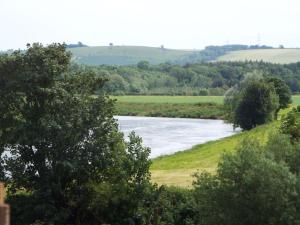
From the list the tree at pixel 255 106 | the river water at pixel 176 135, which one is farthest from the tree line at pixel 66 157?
the tree at pixel 255 106

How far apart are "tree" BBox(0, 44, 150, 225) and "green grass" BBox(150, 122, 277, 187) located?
31.6 ft

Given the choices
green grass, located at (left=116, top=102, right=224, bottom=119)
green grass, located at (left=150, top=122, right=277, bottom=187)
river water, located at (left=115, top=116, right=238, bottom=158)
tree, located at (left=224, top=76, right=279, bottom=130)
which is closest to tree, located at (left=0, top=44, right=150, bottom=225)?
green grass, located at (left=150, top=122, right=277, bottom=187)

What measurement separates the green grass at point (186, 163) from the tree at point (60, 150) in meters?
9.62

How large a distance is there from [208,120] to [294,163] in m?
84.8

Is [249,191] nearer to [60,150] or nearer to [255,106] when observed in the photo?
[60,150]

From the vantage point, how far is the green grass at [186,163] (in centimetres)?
3596

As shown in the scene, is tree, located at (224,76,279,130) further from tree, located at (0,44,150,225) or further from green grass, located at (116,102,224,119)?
tree, located at (0,44,150,225)

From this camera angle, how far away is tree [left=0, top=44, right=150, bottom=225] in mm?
22500

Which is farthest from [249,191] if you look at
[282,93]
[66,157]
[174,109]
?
[174,109]

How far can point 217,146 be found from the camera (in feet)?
186

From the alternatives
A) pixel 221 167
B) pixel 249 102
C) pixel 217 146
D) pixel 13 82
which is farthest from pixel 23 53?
pixel 249 102

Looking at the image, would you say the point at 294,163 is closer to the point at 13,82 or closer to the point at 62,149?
the point at 62,149

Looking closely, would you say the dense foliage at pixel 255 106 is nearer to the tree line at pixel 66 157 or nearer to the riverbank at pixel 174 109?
the riverbank at pixel 174 109

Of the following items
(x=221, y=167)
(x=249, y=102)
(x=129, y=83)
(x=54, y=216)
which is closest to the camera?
(x=221, y=167)
